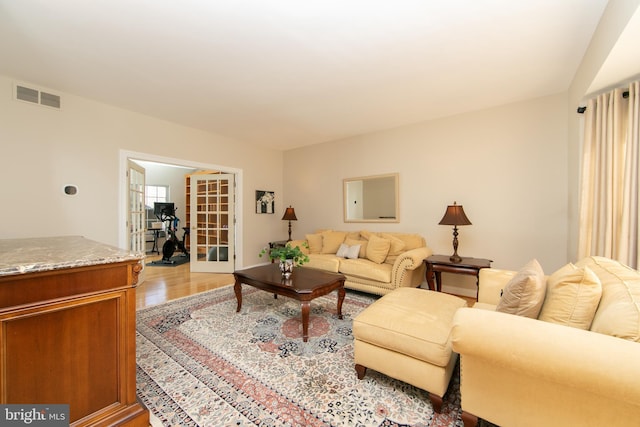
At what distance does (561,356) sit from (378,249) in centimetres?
281

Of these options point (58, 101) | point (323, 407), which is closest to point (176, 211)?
point (58, 101)

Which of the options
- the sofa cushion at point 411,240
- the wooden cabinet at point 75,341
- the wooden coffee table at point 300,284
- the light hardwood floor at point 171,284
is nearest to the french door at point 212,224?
the light hardwood floor at point 171,284

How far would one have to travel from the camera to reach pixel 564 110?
303 cm

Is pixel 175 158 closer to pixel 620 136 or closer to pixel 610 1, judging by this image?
pixel 610 1

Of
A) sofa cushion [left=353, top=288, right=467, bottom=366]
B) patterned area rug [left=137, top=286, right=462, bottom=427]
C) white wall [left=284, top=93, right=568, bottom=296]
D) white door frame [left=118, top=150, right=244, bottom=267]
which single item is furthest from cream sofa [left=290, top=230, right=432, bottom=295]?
white door frame [left=118, top=150, right=244, bottom=267]

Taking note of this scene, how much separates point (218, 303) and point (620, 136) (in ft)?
14.2

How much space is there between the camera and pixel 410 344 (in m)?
1.55

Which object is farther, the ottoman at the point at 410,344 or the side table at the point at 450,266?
the side table at the point at 450,266

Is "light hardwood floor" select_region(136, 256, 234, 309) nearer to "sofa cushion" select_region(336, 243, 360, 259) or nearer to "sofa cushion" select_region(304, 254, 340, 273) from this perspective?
"sofa cushion" select_region(304, 254, 340, 273)

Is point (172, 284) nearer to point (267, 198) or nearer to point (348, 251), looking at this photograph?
point (267, 198)

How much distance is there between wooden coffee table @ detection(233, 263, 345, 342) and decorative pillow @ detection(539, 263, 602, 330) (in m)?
1.67

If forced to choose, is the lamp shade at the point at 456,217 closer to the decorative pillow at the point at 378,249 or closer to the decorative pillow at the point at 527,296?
the decorative pillow at the point at 378,249

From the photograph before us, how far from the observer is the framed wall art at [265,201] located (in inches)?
214

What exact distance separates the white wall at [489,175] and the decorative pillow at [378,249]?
1.93 feet
